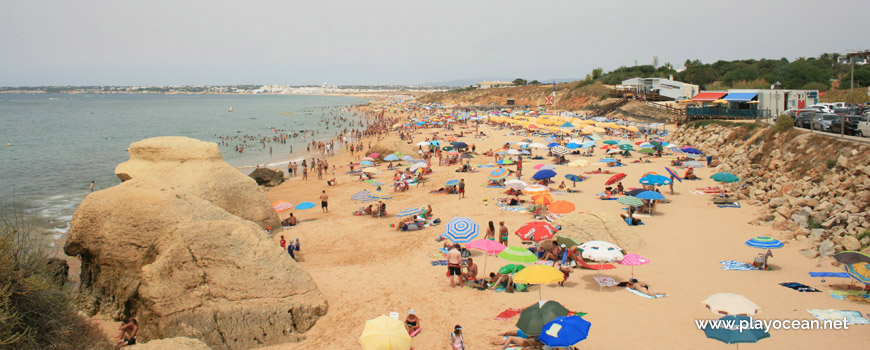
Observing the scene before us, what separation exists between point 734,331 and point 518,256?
4.17 m

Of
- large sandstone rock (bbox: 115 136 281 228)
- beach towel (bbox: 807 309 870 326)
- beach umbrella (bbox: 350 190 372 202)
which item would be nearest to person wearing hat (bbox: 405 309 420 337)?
beach towel (bbox: 807 309 870 326)

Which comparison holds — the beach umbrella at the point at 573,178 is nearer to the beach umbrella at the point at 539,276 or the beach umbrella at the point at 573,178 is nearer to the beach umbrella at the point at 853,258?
the beach umbrella at the point at 853,258

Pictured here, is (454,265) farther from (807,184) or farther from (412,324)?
(807,184)

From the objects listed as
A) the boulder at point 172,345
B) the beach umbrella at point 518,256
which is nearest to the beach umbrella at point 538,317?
the beach umbrella at point 518,256

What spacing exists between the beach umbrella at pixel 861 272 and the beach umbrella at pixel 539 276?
5381 mm

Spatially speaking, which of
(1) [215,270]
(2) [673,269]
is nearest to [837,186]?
(2) [673,269]

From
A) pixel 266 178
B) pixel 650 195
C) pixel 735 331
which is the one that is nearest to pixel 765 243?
pixel 650 195

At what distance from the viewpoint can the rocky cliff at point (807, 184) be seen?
497 inches

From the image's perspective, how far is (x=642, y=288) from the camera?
10.4 meters

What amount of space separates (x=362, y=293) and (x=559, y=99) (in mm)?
71132

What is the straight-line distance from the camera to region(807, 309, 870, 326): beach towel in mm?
8613

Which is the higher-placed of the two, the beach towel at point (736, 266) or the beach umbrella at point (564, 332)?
the beach umbrella at point (564, 332)

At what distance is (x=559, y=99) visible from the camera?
77.9m

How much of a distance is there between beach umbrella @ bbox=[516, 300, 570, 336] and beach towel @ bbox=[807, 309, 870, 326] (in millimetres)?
4679
